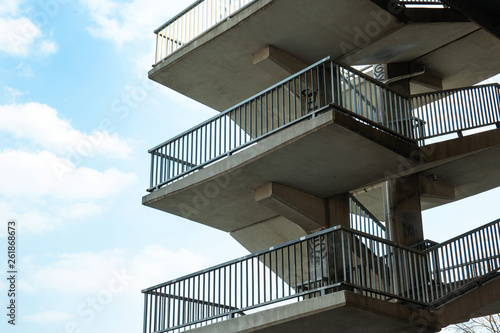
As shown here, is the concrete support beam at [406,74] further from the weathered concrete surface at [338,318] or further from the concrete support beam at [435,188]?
the weathered concrete surface at [338,318]

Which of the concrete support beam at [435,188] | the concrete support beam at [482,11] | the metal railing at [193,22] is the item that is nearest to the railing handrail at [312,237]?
the concrete support beam at [435,188]

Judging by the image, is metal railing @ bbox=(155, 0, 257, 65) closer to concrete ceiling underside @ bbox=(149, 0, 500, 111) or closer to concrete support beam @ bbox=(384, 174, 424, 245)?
concrete ceiling underside @ bbox=(149, 0, 500, 111)

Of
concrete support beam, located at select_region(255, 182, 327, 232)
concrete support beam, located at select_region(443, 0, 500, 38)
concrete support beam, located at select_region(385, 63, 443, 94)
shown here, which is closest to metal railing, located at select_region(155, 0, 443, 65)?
concrete support beam, located at select_region(385, 63, 443, 94)


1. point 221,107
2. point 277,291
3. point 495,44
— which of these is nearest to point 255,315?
point 277,291

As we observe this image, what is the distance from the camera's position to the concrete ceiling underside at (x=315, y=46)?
1727cm

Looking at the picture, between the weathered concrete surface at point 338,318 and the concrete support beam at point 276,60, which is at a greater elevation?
the concrete support beam at point 276,60

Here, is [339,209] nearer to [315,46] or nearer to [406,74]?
[315,46]

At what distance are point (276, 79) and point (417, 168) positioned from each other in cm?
499

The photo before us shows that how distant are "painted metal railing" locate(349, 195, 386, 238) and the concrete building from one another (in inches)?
1.7

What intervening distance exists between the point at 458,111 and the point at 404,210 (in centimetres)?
289

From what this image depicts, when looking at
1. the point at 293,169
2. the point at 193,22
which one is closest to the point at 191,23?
the point at 193,22

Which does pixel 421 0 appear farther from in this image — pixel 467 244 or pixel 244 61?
pixel 467 244

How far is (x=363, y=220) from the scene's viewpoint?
18625 millimetres

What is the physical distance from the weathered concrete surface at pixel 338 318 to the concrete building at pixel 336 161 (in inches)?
1.4
